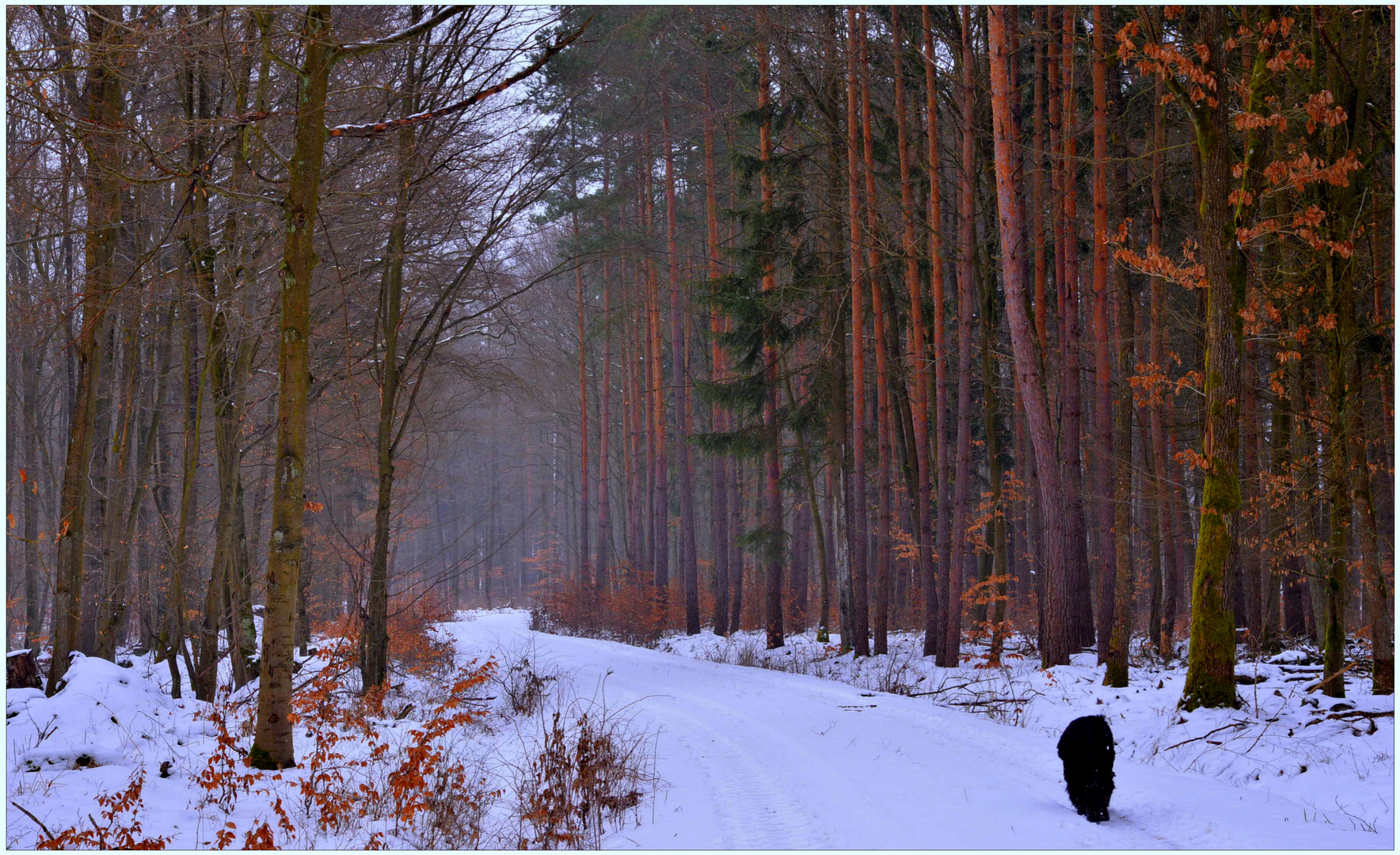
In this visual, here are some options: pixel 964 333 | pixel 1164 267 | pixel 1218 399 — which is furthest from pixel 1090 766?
pixel 964 333

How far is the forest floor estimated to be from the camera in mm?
5012

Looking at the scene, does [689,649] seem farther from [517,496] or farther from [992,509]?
[517,496]

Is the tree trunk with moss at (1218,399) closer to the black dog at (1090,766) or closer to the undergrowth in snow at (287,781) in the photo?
the black dog at (1090,766)

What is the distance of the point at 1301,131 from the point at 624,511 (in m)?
A: 32.0

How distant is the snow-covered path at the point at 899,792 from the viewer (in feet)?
16.1

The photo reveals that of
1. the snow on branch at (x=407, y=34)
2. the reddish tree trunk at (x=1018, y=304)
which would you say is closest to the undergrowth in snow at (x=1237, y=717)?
the reddish tree trunk at (x=1018, y=304)

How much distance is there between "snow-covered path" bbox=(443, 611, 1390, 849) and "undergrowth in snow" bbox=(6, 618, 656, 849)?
1.72ft

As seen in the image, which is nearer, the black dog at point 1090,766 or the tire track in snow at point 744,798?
the tire track in snow at point 744,798

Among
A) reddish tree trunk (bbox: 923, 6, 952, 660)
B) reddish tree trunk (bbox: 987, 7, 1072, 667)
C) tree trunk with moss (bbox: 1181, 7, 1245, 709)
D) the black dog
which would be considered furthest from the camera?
reddish tree trunk (bbox: 923, 6, 952, 660)

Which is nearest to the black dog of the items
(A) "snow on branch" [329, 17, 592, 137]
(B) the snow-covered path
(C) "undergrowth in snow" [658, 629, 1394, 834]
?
(B) the snow-covered path

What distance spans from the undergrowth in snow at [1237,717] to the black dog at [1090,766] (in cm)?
131

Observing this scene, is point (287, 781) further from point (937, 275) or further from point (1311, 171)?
point (937, 275)

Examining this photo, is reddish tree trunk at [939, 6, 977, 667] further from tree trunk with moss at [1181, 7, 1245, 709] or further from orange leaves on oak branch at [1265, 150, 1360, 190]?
orange leaves on oak branch at [1265, 150, 1360, 190]

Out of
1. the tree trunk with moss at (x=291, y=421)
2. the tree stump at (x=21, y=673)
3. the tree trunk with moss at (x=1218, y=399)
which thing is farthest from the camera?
the tree trunk with moss at (x=1218, y=399)
